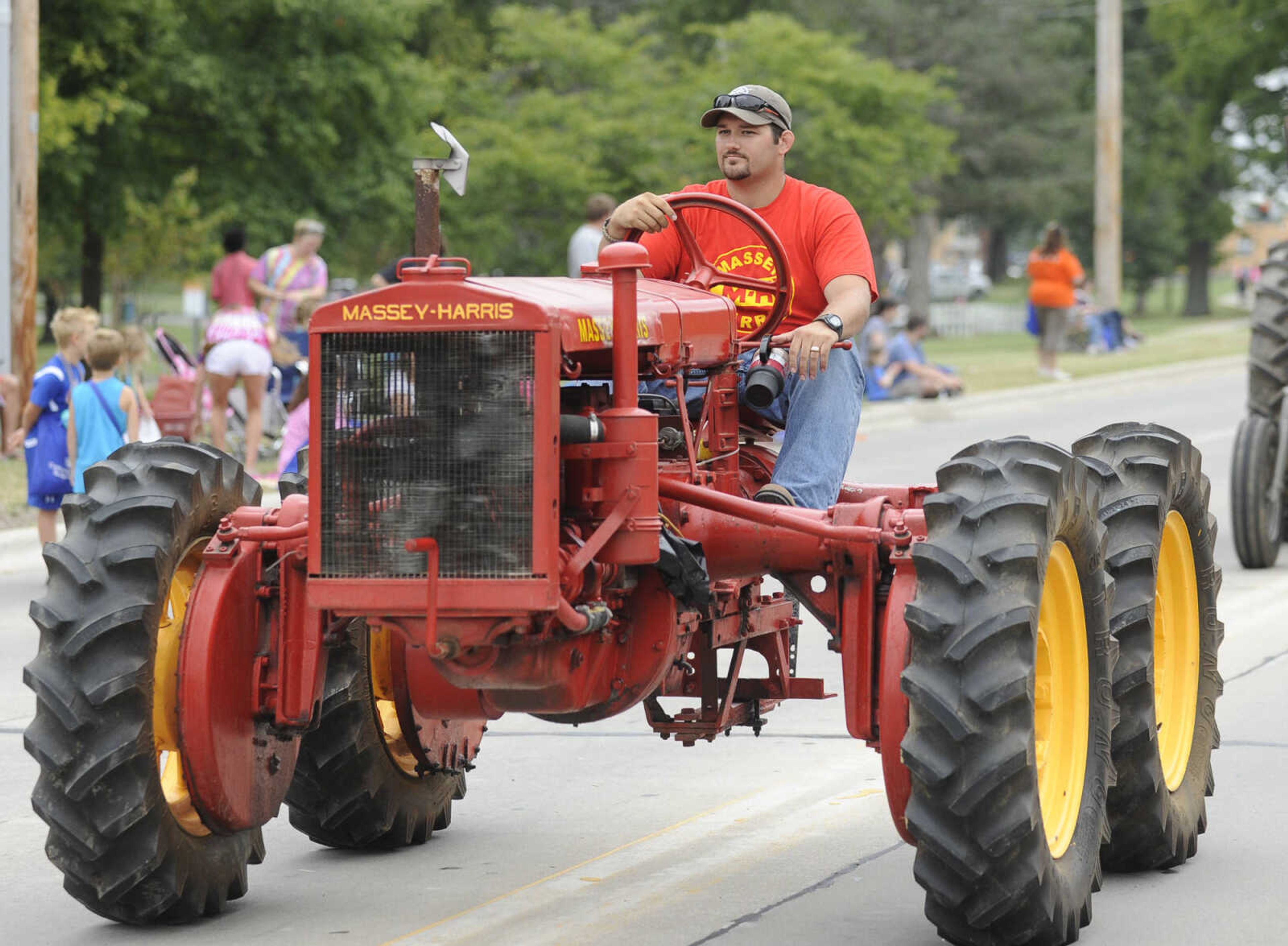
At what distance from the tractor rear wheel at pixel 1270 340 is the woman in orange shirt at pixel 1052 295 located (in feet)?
53.7

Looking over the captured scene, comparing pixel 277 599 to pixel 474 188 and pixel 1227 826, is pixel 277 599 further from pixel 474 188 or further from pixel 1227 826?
pixel 474 188

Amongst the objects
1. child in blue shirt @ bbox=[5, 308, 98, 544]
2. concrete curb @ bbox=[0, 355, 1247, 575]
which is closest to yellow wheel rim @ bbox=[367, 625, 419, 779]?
child in blue shirt @ bbox=[5, 308, 98, 544]

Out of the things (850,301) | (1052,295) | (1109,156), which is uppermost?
(1109,156)

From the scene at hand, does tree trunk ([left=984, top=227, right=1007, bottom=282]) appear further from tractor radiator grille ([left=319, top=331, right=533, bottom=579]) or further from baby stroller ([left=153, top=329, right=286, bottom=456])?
tractor radiator grille ([left=319, top=331, right=533, bottom=579])

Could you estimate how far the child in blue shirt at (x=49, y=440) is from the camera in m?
13.2

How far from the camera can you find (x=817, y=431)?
6.73 metres

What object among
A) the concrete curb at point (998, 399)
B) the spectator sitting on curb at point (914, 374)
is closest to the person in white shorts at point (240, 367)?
the concrete curb at point (998, 399)

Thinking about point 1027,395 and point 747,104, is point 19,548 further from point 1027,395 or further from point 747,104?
point 1027,395

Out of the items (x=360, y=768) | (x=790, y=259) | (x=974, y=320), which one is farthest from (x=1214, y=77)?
(x=360, y=768)

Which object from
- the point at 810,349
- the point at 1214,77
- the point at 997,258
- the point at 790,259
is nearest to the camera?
the point at 810,349

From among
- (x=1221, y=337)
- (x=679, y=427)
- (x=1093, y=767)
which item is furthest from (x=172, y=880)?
(x=1221, y=337)

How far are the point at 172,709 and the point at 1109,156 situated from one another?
36.2 m

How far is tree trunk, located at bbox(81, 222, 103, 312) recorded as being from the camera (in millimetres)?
35781

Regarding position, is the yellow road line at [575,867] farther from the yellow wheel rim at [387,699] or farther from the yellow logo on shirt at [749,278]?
the yellow logo on shirt at [749,278]
